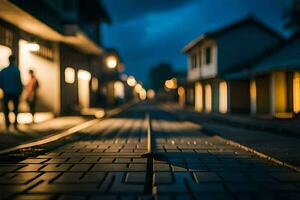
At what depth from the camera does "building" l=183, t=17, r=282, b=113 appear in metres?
25.3

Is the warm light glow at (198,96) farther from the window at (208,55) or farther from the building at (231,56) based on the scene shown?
the window at (208,55)

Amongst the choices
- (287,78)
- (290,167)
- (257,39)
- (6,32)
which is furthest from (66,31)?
(257,39)

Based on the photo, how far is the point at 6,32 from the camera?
496 inches

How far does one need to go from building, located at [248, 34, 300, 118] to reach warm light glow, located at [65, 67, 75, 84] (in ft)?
34.3

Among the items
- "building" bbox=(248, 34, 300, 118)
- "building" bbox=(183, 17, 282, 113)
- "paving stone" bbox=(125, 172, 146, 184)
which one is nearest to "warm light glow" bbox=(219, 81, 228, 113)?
"building" bbox=(183, 17, 282, 113)

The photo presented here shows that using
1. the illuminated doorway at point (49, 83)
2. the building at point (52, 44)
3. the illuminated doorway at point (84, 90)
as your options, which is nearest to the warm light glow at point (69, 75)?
the building at point (52, 44)

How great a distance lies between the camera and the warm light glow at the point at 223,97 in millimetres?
26328

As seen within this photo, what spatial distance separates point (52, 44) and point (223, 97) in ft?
45.0

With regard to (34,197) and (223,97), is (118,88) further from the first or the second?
(34,197)

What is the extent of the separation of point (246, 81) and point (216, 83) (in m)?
3.59

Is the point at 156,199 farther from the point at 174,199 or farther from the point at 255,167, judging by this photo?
the point at 255,167

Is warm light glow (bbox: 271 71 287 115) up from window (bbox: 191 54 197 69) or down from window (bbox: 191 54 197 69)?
down

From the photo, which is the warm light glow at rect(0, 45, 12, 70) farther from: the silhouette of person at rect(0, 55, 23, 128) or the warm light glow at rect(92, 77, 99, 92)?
the warm light glow at rect(92, 77, 99, 92)

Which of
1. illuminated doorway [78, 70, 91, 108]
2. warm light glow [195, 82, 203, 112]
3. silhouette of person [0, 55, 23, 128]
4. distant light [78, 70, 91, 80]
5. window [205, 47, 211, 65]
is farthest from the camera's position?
warm light glow [195, 82, 203, 112]
